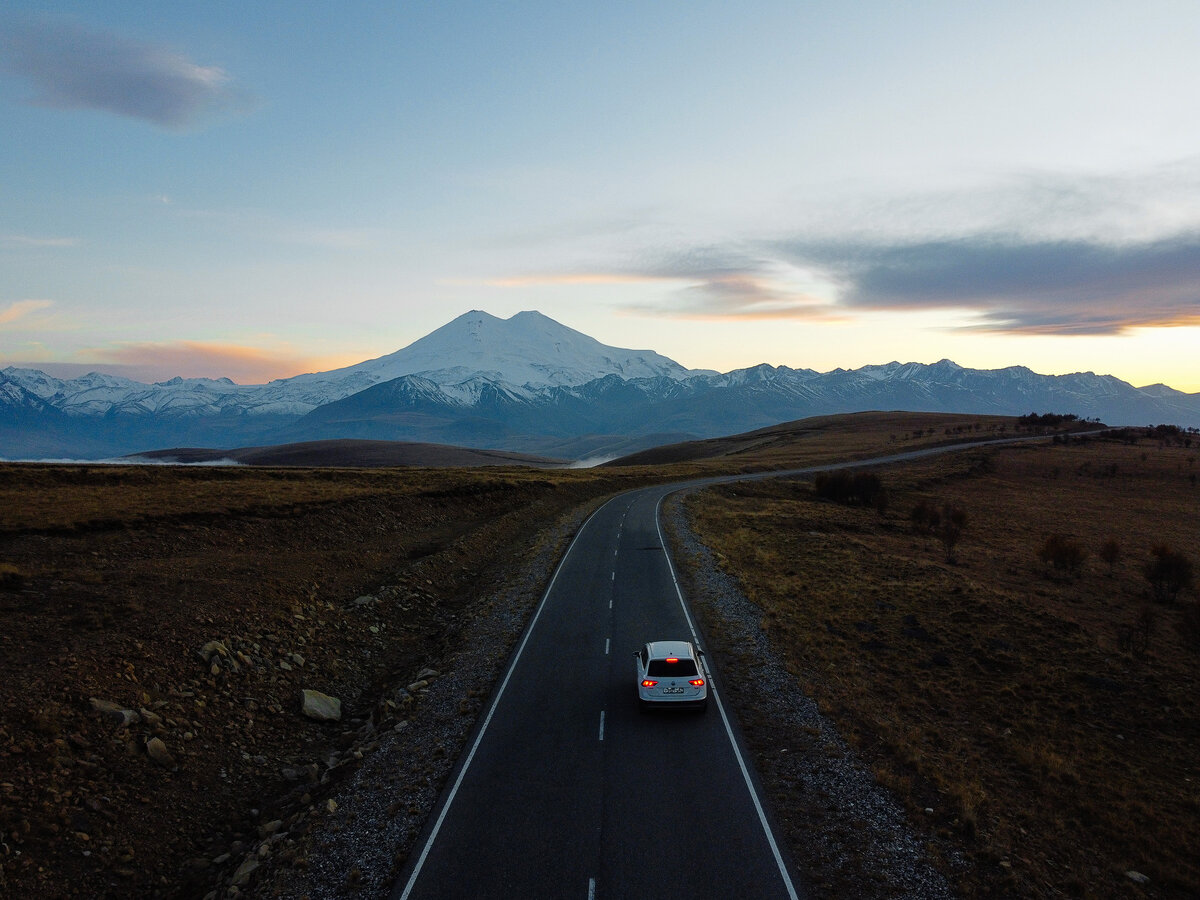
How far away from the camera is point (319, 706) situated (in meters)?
19.1

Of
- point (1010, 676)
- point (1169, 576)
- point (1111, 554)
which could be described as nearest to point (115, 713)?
point (1010, 676)

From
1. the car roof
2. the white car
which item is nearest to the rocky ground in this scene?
the white car

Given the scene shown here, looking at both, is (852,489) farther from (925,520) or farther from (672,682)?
(672,682)

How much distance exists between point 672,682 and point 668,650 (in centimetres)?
102

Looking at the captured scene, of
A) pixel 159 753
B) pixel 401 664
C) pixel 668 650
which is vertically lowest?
pixel 401 664

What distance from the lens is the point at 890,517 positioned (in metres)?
52.1

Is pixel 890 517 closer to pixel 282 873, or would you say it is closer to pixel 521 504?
pixel 521 504

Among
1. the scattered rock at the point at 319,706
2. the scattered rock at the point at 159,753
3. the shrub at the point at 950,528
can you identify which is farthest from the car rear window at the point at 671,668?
the shrub at the point at 950,528

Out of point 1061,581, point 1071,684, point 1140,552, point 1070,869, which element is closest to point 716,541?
point 1061,581

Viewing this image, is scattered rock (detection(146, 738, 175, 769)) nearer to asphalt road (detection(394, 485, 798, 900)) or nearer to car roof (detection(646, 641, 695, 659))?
asphalt road (detection(394, 485, 798, 900))

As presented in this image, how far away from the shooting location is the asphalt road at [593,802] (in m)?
11.3

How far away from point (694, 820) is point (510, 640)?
38.8 ft

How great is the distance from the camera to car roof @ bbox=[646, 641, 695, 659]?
58.3ft

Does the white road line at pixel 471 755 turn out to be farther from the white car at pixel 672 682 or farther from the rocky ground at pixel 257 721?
the white car at pixel 672 682
